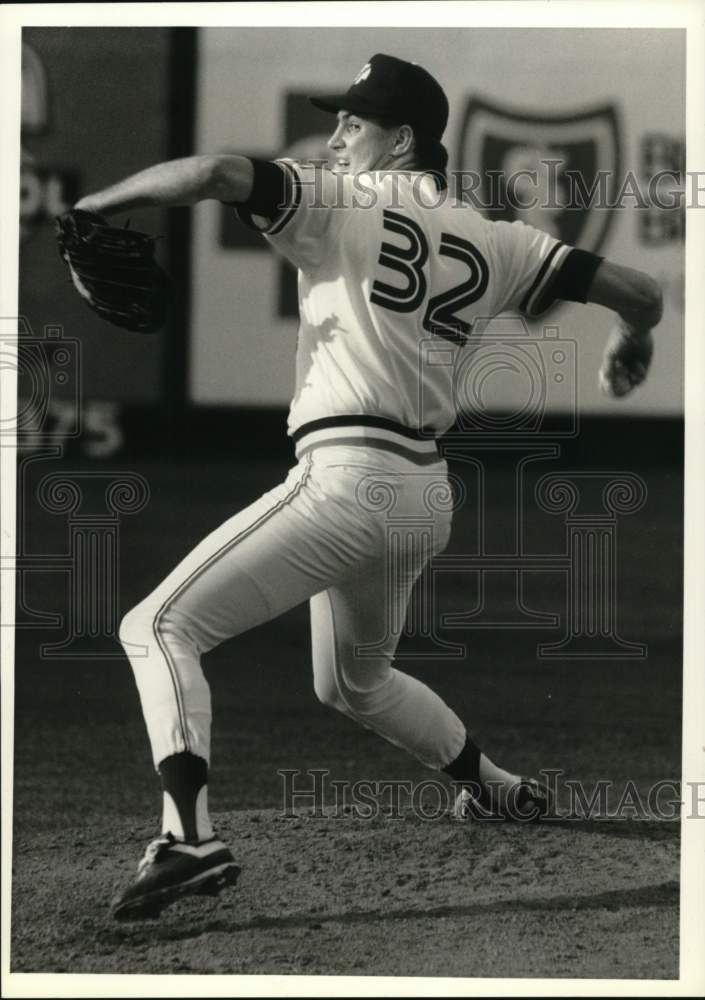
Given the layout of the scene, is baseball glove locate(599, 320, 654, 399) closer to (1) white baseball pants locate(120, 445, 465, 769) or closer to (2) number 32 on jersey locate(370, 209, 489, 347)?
(2) number 32 on jersey locate(370, 209, 489, 347)

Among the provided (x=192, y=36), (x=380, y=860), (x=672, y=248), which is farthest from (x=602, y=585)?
(x=192, y=36)

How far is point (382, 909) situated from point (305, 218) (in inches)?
73.5

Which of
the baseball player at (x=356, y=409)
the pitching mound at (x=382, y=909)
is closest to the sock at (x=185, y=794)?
the baseball player at (x=356, y=409)

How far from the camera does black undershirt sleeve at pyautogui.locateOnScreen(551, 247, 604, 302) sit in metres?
4.02

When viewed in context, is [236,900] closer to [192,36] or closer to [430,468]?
[430,468]

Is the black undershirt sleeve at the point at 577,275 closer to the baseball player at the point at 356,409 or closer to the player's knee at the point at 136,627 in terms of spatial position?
the baseball player at the point at 356,409

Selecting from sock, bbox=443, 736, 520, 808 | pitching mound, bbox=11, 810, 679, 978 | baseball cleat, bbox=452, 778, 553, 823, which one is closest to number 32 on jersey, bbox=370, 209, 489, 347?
sock, bbox=443, 736, 520, 808

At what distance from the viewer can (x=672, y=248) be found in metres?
5.14

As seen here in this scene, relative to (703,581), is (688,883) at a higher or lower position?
lower

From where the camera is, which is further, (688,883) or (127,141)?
(127,141)

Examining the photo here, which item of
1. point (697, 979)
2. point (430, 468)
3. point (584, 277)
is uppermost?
point (584, 277)

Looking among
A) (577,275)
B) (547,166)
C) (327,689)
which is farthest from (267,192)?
(327,689)

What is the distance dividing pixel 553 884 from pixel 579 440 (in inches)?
53.8

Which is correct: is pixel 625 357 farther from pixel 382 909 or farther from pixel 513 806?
pixel 382 909
